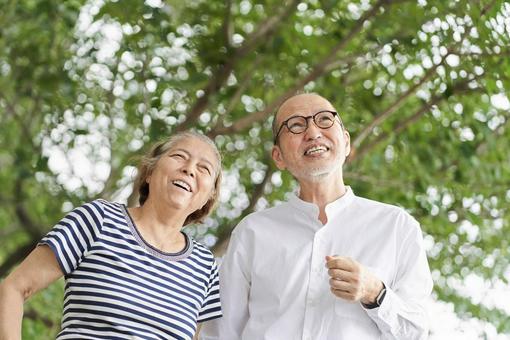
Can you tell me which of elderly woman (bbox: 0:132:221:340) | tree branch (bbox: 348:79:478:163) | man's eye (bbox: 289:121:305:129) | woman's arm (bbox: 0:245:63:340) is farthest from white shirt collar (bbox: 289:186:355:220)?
tree branch (bbox: 348:79:478:163)

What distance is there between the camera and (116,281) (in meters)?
2.32

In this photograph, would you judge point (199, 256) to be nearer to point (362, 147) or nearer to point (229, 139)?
point (362, 147)

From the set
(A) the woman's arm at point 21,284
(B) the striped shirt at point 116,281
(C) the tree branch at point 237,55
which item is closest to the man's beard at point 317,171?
(B) the striped shirt at point 116,281

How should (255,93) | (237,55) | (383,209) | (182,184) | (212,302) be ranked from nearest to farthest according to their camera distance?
(182,184)
(212,302)
(383,209)
(237,55)
(255,93)

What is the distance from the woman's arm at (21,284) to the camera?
2.19 meters

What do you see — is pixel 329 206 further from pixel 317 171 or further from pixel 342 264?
pixel 342 264

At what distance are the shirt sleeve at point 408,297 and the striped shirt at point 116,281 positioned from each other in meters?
0.55

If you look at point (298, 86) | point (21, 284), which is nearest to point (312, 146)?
point (21, 284)

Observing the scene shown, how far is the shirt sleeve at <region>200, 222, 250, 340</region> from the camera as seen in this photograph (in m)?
2.70

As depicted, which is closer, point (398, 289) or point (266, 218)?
point (398, 289)

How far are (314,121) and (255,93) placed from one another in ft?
11.4

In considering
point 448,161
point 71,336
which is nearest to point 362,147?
point 448,161

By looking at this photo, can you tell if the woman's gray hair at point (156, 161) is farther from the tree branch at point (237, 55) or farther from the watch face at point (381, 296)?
the tree branch at point (237, 55)

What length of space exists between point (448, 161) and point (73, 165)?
2736 millimetres
